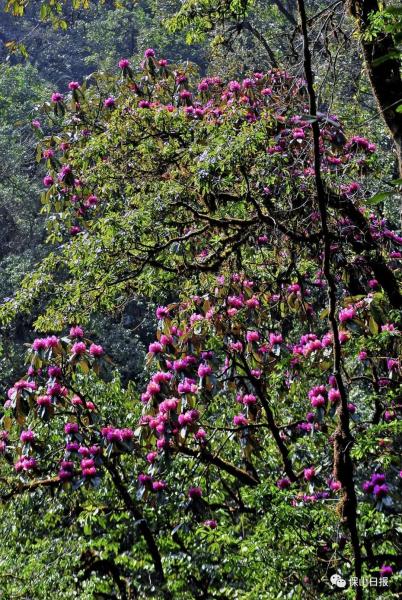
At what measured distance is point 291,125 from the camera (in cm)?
442

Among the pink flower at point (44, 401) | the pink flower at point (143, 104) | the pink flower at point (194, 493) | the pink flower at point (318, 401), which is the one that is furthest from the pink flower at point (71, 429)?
the pink flower at point (143, 104)

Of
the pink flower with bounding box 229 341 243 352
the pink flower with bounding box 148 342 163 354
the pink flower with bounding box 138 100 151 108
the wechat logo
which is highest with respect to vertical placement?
the pink flower with bounding box 138 100 151 108

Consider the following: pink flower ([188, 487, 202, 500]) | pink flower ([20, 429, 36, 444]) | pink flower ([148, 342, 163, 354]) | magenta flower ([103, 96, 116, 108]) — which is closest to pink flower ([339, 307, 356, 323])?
pink flower ([148, 342, 163, 354])

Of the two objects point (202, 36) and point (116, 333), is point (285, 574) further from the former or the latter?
point (116, 333)

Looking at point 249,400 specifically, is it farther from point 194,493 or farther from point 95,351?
point 95,351

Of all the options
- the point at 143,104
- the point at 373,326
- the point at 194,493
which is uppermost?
the point at 143,104

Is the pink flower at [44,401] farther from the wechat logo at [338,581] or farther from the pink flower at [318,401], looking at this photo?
the wechat logo at [338,581]

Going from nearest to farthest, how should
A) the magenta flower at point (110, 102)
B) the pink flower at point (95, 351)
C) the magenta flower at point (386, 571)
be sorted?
the magenta flower at point (386, 571) → the pink flower at point (95, 351) → the magenta flower at point (110, 102)

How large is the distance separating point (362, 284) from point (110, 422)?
5.86ft

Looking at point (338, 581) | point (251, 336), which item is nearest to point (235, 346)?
point (251, 336)

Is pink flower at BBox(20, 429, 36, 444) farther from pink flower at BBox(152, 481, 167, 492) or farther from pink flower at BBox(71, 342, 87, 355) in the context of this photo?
pink flower at BBox(152, 481, 167, 492)

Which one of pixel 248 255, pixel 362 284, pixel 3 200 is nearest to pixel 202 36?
pixel 248 255

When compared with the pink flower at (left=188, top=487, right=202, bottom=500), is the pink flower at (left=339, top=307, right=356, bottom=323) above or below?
above

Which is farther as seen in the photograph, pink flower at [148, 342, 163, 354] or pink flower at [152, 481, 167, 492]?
pink flower at [152, 481, 167, 492]
